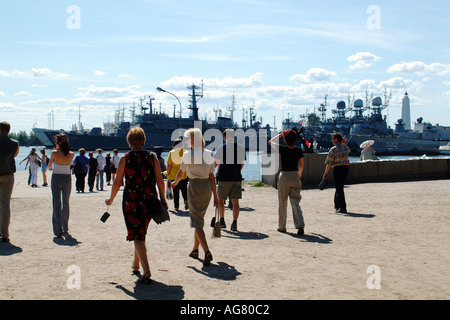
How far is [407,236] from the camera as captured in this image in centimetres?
773

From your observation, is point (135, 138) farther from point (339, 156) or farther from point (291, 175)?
point (339, 156)

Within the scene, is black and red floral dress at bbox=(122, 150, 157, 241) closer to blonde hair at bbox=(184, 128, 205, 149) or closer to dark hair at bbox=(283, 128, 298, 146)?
blonde hair at bbox=(184, 128, 205, 149)

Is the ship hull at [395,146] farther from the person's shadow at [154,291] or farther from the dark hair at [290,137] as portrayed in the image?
the person's shadow at [154,291]

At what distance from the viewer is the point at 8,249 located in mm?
6938

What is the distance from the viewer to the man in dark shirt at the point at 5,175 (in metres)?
A: 7.41

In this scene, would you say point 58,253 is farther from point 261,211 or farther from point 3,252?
point 261,211

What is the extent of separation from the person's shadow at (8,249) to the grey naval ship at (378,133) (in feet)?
Answer: 287

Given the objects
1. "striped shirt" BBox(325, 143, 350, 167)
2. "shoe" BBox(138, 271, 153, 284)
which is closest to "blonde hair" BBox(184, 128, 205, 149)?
"shoe" BBox(138, 271, 153, 284)

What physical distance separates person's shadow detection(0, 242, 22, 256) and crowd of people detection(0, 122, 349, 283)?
25 cm

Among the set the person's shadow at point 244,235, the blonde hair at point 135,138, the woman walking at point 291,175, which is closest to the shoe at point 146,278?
the blonde hair at point 135,138

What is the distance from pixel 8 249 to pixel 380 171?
14.0m

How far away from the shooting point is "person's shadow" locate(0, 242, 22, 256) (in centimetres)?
667

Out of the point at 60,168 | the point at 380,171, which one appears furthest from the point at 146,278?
the point at 380,171

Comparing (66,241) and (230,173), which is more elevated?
(230,173)
